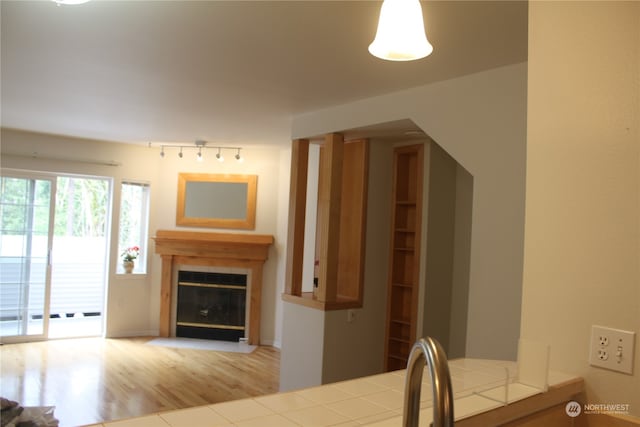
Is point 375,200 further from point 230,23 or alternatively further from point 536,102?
point 536,102

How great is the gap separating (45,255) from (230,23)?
199 inches

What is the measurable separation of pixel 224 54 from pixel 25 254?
15.1ft

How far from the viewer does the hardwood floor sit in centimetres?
417

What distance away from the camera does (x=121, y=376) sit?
4957mm

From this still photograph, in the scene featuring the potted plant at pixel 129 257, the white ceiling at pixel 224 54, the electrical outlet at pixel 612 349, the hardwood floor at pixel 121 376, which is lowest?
the hardwood floor at pixel 121 376

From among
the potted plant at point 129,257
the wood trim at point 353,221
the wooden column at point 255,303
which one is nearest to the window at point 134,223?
the potted plant at point 129,257

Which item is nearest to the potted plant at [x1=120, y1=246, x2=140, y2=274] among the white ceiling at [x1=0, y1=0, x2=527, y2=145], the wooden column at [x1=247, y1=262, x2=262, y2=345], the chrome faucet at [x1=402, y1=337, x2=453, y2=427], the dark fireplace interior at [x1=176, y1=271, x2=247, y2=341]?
the dark fireplace interior at [x1=176, y1=271, x2=247, y2=341]

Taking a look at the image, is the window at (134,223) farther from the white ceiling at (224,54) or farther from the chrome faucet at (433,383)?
the chrome faucet at (433,383)

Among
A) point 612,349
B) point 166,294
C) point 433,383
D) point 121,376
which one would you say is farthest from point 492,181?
point 166,294

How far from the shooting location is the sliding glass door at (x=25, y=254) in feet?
19.2

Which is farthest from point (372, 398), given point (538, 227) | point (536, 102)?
point (536, 102)

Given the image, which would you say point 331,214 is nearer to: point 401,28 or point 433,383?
point 401,28

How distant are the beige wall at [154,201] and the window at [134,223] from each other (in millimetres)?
105

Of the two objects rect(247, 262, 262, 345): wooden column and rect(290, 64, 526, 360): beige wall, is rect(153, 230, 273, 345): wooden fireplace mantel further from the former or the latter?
rect(290, 64, 526, 360): beige wall
